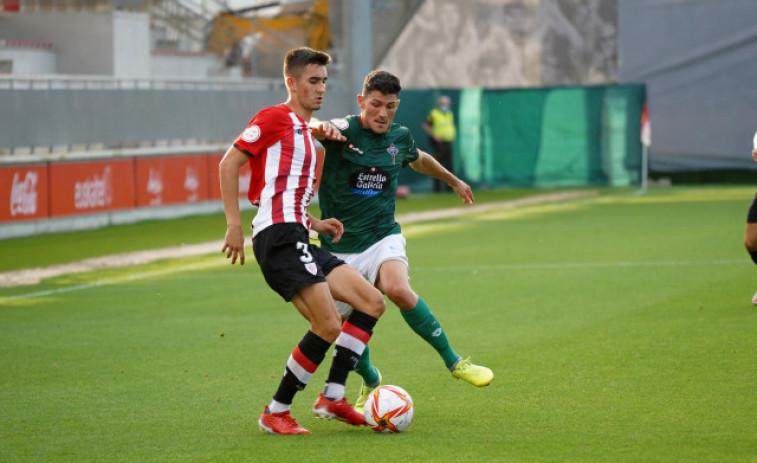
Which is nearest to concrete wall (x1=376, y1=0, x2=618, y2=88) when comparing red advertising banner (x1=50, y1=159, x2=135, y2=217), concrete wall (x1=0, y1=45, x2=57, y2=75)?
concrete wall (x1=0, y1=45, x2=57, y2=75)

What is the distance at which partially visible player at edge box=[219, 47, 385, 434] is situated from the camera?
5980 mm

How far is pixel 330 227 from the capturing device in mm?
6516

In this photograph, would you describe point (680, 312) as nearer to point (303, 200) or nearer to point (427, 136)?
point (303, 200)

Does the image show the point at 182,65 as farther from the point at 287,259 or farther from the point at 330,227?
the point at 287,259

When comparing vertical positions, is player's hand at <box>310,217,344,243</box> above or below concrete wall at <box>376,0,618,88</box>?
below

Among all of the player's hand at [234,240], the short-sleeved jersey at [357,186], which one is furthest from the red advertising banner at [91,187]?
the player's hand at [234,240]

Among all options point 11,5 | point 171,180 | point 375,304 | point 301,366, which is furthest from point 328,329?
point 11,5

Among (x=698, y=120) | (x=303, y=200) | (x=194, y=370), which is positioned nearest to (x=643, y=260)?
(x=194, y=370)

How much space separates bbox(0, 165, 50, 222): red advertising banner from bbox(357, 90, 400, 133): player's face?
11314mm

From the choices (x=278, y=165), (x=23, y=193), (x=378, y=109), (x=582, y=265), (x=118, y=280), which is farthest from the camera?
(x=23, y=193)

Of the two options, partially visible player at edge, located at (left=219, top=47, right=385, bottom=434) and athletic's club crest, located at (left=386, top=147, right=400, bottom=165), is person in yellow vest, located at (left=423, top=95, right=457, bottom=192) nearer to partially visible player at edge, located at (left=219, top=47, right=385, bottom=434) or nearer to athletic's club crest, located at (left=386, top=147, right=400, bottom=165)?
athletic's club crest, located at (left=386, top=147, right=400, bottom=165)

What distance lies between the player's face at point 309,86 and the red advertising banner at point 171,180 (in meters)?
14.3

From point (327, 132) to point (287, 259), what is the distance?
937mm

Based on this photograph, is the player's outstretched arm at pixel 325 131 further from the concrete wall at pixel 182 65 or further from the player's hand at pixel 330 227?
the concrete wall at pixel 182 65
